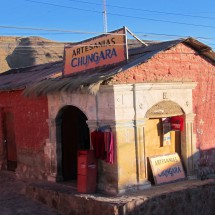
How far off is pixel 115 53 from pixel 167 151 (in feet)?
9.76

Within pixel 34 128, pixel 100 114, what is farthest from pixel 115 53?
pixel 34 128

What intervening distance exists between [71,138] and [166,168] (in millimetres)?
3014

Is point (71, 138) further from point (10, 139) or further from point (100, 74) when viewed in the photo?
point (10, 139)

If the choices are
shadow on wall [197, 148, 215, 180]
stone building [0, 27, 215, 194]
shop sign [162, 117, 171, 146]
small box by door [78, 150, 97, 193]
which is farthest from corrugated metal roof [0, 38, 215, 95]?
shadow on wall [197, 148, 215, 180]

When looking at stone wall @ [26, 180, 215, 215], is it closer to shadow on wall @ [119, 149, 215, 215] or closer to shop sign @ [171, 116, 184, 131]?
shadow on wall @ [119, 149, 215, 215]

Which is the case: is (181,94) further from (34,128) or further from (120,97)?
(34,128)

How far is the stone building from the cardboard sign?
0.16 m

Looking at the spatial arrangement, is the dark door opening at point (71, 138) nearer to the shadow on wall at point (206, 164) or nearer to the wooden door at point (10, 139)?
the wooden door at point (10, 139)

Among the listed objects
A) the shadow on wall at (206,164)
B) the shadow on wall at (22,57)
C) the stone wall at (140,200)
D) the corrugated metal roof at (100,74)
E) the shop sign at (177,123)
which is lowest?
the stone wall at (140,200)

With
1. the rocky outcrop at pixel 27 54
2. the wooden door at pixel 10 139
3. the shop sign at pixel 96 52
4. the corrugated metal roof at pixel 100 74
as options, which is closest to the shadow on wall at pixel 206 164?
the corrugated metal roof at pixel 100 74

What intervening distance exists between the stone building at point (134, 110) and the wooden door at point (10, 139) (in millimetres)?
1298

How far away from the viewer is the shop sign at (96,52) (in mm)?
9723

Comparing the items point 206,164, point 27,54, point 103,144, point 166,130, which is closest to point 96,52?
point 103,144

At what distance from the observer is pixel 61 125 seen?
11.2 meters
